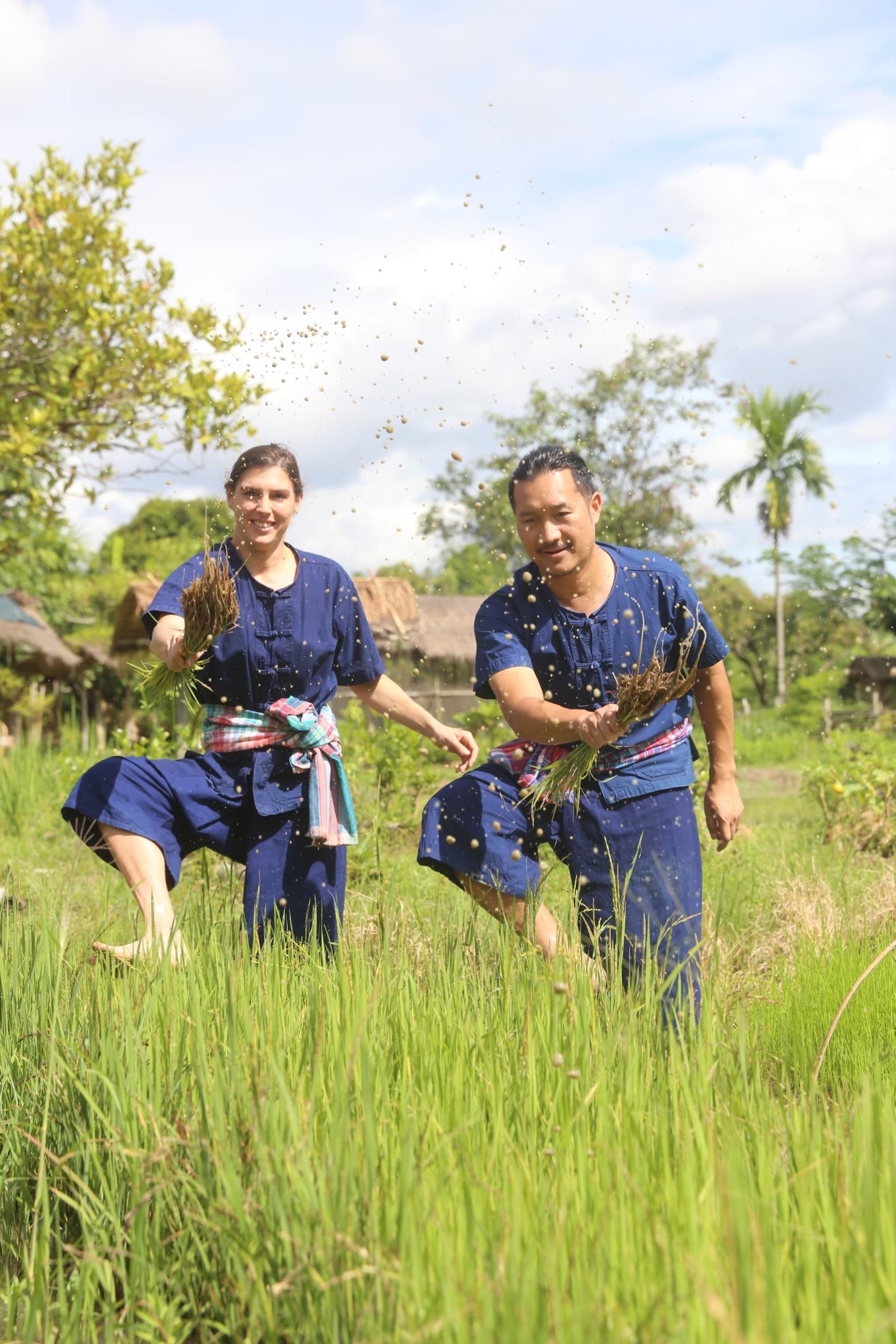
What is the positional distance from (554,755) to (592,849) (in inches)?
11.1

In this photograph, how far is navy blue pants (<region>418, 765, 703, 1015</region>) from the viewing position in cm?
362

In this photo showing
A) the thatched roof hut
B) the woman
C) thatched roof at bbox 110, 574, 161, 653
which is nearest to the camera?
the woman

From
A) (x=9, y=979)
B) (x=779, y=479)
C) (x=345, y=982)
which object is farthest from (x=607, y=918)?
(x=779, y=479)

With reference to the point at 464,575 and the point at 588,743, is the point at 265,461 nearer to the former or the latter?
the point at 588,743

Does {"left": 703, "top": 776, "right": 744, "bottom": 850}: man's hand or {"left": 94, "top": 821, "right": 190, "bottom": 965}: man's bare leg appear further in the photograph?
{"left": 703, "top": 776, "right": 744, "bottom": 850}: man's hand

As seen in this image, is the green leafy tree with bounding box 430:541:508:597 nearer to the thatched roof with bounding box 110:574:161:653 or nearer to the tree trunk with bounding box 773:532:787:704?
the tree trunk with bounding box 773:532:787:704

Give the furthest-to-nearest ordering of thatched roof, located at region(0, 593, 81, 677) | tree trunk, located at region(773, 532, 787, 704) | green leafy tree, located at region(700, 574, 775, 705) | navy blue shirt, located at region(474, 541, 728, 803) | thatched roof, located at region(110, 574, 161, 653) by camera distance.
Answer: green leafy tree, located at region(700, 574, 775, 705)
tree trunk, located at region(773, 532, 787, 704)
thatched roof, located at region(0, 593, 81, 677)
thatched roof, located at region(110, 574, 161, 653)
navy blue shirt, located at region(474, 541, 728, 803)

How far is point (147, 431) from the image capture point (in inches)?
324

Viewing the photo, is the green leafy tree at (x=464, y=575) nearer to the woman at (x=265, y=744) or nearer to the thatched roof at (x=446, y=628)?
the thatched roof at (x=446, y=628)

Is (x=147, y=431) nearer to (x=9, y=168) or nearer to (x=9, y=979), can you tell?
(x=9, y=168)

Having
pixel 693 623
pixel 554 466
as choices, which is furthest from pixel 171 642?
pixel 693 623

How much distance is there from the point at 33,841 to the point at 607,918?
5513 mm

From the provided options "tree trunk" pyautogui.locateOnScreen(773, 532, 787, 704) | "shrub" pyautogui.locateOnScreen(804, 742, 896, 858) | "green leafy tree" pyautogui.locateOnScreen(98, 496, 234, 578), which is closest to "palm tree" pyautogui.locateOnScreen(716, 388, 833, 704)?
"tree trunk" pyautogui.locateOnScreen(773, 532, 787, 704)

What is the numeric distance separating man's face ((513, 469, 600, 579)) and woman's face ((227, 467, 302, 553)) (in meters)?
0.74
